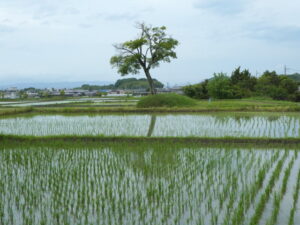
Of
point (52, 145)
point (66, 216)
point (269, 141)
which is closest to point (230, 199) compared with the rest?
point (66, 216)

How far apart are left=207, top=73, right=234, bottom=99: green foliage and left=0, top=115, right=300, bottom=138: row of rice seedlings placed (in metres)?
10.6

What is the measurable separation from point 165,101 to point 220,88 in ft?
26.0

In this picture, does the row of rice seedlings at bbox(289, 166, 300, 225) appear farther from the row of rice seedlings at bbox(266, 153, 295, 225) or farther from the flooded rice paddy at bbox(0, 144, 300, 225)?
the row of rice seedlings at bbox(266, 153, 295, 225)

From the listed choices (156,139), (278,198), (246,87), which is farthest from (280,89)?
(278,198)

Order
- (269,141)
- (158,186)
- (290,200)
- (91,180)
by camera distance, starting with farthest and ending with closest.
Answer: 1. (269,141)
2. (91,180)
3. (158,186)
4. (290,200)

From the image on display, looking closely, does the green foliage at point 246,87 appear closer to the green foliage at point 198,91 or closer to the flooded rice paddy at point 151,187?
the green foliage at point 198,91

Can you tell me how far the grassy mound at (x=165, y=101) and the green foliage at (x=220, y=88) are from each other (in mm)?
7003

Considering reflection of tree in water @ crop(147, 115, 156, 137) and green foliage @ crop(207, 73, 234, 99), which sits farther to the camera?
green foliage @ crop(207, 73, 234, 99)

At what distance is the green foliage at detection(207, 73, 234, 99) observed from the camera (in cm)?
2091

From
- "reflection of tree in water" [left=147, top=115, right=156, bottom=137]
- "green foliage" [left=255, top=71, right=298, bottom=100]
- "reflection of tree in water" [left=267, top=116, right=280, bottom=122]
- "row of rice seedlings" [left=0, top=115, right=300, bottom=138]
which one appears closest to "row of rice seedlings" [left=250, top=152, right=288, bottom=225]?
"row of rice seedlings" [left=0, top=115, right=300, bottom=138]

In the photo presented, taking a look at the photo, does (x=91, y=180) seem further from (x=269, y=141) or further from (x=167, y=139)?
(x=269, y=141)

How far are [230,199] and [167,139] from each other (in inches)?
143

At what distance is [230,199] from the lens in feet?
11.8

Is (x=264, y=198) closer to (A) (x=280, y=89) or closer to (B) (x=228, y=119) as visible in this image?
(B) (x=228, y=119)
